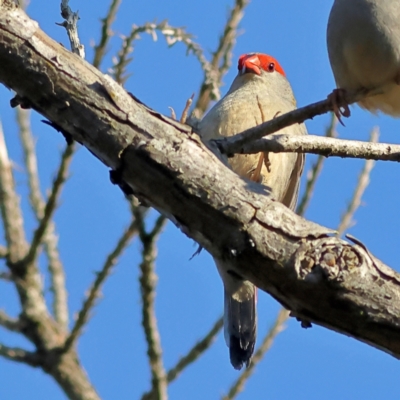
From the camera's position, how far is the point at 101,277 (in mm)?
3898

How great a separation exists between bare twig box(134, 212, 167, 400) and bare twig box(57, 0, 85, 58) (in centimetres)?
115

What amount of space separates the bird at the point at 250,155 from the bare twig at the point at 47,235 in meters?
1.15

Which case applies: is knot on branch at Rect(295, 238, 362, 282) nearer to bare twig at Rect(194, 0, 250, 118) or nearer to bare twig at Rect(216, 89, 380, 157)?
bare twig at Rect(216, 89, 380, 157)

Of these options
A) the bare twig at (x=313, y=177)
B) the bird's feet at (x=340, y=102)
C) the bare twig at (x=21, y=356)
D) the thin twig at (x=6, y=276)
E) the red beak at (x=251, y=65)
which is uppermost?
the red beak at (x=251, y=65)

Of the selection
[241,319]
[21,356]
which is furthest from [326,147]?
[21,356]

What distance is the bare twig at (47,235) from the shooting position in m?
4.66

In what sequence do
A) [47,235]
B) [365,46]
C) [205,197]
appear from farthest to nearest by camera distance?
[47,235] < [365,46] < [205,197]

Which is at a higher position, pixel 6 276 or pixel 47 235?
pixel 47 235

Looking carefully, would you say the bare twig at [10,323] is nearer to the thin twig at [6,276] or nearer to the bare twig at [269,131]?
the thin twig at [6,276]

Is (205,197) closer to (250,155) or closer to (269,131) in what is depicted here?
(269,131)

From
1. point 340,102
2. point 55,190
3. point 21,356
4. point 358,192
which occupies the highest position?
point 358,192

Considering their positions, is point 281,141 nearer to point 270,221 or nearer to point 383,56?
point 270,221

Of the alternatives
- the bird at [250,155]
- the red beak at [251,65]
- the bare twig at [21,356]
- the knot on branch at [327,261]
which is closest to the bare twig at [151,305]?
the bird at [250,155]

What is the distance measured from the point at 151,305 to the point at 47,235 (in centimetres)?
134
